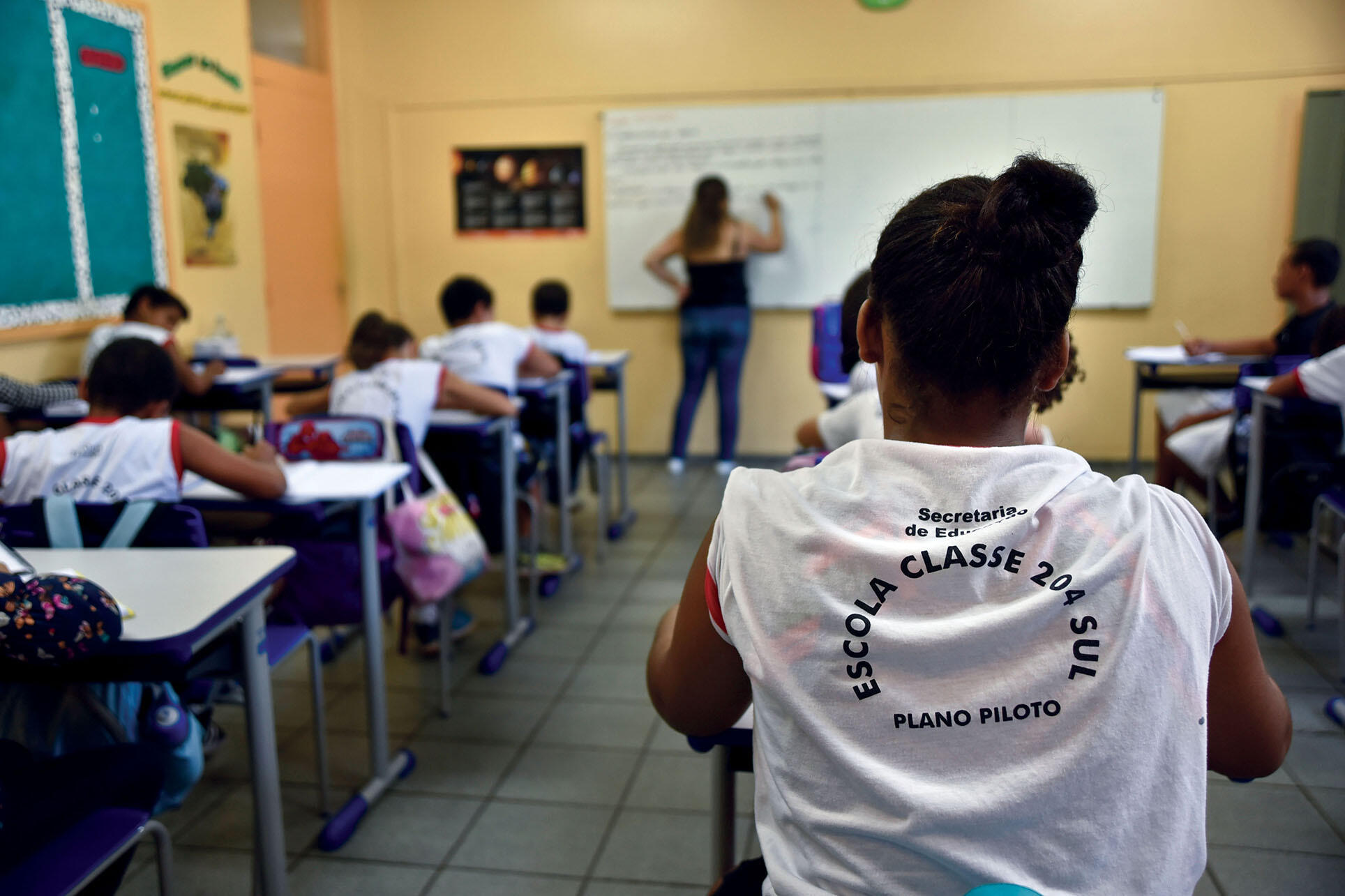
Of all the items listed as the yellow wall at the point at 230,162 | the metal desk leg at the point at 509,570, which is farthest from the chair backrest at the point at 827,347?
the yellow wall at the point at 230,162

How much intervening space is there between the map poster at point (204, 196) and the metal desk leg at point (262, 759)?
3.41 metres

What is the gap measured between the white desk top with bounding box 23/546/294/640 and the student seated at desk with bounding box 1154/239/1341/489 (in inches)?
124

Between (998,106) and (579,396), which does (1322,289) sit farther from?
(579,396)

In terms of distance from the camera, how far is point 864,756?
2.56 ft

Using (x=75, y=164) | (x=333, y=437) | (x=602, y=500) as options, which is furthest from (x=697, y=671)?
(x=75, y=164)

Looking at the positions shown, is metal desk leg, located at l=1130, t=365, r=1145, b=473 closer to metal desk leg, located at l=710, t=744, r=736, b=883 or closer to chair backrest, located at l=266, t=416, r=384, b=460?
chair backrest, located at l=266, t=416, r=384, b=460

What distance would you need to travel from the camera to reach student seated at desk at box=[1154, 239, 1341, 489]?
367cm

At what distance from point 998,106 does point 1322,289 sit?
190 cm

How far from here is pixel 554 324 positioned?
4.24 meters

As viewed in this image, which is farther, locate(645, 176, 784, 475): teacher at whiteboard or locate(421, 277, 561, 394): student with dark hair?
locate(645, 176, 784, 475): teacher at whiteboard

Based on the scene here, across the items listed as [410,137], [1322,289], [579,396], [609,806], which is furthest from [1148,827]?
[410,137]

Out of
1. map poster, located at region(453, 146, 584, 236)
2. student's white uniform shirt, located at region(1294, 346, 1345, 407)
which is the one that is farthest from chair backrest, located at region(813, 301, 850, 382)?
map poster, located at region(453, 146, 584, 236)

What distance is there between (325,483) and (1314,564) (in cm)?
275

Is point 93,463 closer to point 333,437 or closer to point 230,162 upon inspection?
point 333,437
